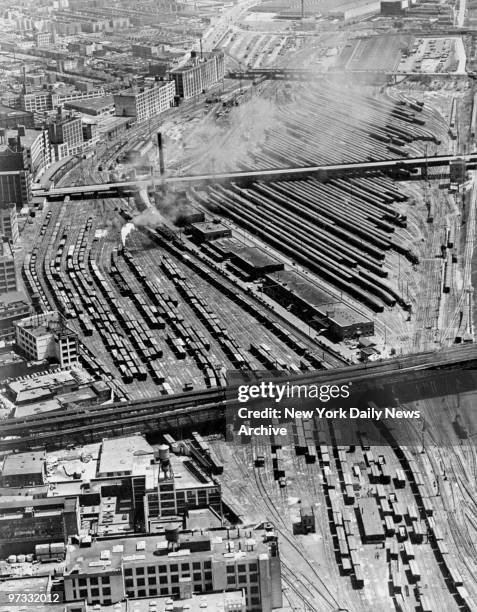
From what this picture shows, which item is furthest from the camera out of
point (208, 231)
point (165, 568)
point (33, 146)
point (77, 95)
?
point (77, 95)

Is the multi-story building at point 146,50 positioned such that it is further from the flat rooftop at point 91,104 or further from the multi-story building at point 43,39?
the flat rooftop at point 91,104

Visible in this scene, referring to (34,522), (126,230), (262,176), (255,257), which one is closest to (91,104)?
(262,176)

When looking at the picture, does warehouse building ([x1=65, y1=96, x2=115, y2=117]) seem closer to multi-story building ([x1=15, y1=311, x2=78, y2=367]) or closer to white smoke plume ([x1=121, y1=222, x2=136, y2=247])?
white smoke plume ([x1=121, y1=222, x2=136, y2=247])

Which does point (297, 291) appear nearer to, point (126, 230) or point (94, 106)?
point (126, 230)

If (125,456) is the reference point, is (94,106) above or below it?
below

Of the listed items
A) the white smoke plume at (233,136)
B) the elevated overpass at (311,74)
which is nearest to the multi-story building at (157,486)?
the white smoke plume at (233,136)
